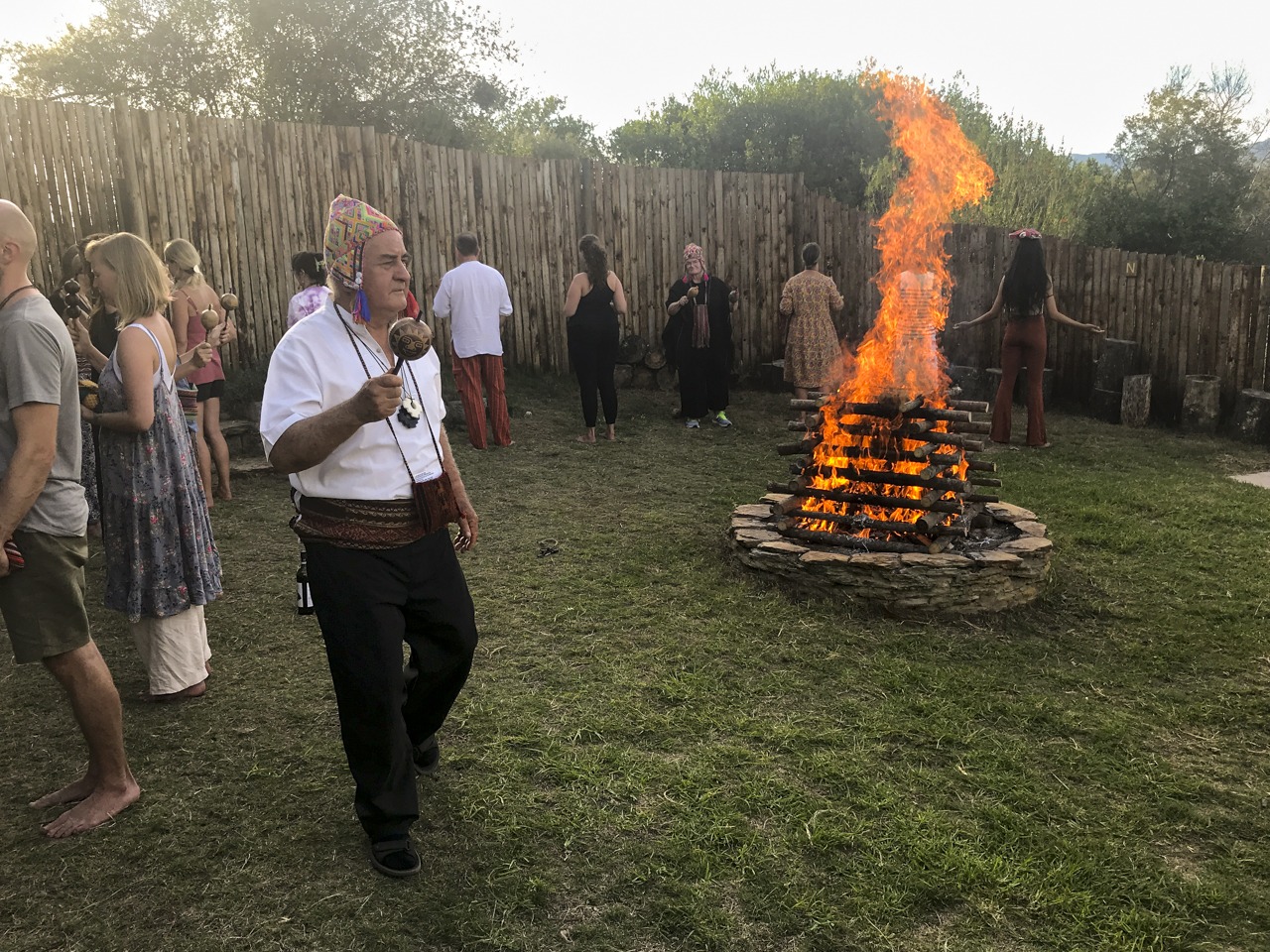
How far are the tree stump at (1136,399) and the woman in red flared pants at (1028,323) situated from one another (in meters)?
1.26

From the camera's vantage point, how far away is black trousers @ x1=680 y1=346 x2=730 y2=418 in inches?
419

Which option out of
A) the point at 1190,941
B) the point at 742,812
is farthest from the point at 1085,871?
the point at 742,812

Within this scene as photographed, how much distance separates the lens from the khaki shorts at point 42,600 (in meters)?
2.95

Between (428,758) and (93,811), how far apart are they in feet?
3.77

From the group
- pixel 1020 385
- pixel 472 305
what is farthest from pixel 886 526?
pixel 1020 385

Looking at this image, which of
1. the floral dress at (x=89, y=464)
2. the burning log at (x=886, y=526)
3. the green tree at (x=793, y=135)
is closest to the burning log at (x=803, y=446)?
the burning log at (x=886, y=526)

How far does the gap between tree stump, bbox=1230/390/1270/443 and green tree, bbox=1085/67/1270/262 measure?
8956 millimetres

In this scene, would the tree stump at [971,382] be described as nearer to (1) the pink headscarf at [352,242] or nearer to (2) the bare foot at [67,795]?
(1) the pink headscarf at [352,242]

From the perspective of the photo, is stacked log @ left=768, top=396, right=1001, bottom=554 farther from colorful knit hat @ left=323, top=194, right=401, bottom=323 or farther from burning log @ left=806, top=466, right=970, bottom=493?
colorful knit hat @ left=323, top=194, right=401, bottom=323

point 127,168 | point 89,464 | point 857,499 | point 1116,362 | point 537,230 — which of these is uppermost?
point 127,168

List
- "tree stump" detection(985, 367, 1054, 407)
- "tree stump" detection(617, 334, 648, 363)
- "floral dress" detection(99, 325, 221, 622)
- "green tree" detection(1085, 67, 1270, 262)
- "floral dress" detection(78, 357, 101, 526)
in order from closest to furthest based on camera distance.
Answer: "floral dress" detection(99, 325, 221, 622), "floral dress" detection(78, 357, 101, 526), "tree stump" detection(985, 367, 1054, 407), "tree stump" detection(617, 334, 648, 363), "green tree" detection(1085, 67, 1270, 262)

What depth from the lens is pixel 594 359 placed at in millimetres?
9695

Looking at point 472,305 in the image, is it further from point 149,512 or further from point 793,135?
point 793,135

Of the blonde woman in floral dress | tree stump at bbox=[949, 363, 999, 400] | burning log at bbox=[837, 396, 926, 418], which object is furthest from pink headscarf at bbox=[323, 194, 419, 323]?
tree stump at bbox=[949, 363, 999, 400]
